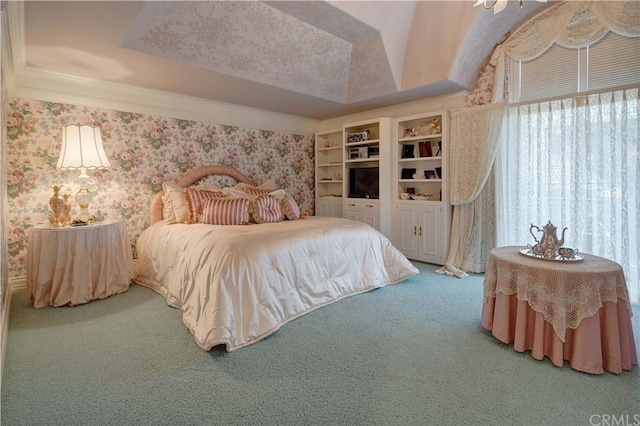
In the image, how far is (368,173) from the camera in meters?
4.88

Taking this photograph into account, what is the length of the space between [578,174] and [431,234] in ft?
5.39

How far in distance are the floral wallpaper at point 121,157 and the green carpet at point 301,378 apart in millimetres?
1236

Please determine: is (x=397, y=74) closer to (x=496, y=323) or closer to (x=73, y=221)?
(x=496, y=323)

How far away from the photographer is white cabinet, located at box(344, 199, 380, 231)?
461cm

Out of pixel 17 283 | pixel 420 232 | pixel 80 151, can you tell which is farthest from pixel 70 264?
pixel 420 232

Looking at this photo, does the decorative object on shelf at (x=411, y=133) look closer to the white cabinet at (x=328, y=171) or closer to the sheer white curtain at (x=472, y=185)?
the sheer white curtain at (x=472, y=185)

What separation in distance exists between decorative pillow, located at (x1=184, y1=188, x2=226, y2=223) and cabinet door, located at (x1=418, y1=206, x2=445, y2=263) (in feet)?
8.54

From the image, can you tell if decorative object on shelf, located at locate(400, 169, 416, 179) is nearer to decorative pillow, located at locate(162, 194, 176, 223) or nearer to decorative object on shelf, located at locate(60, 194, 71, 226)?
decorative pillow, located at locate(162, 194, 176, 223)

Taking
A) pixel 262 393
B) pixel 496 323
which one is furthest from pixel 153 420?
pixel 496 323

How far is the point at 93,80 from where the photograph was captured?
135 inches

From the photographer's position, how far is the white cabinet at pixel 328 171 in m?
5.50

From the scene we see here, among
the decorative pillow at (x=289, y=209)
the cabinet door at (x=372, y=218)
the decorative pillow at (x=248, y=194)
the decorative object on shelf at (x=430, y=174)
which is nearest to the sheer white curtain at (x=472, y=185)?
the decorative object on shelf at (x=430, y=174)

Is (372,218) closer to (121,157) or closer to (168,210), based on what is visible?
(168,210)

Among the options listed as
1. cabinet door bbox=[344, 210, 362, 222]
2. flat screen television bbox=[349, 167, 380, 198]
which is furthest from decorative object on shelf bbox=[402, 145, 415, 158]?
cabinet door bbox=[344, 210, 362, 222]
